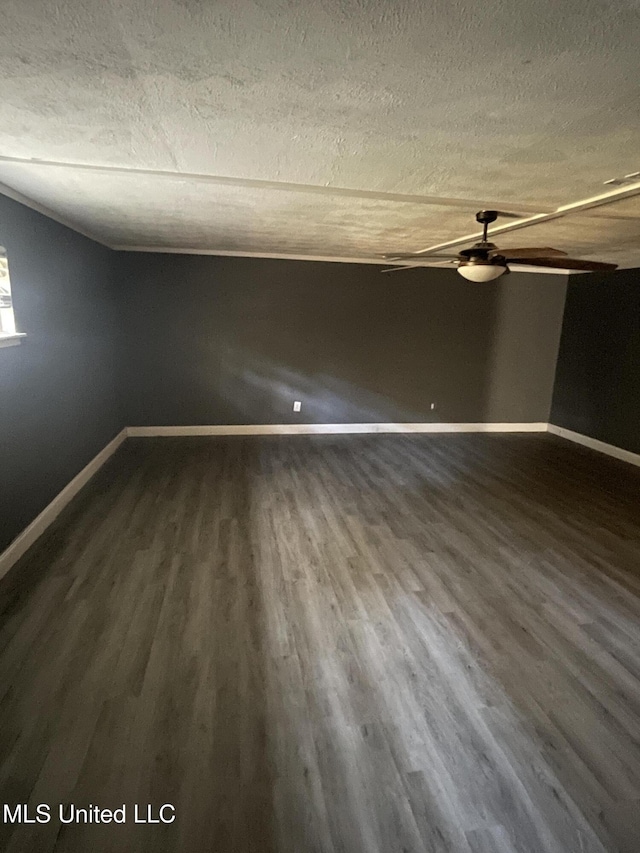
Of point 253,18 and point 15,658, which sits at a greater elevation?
point 253,18

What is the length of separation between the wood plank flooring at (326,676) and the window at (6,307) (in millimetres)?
1395

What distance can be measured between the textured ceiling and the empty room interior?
0.04 ft

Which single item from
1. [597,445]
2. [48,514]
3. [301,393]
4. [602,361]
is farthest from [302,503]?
[602,361]

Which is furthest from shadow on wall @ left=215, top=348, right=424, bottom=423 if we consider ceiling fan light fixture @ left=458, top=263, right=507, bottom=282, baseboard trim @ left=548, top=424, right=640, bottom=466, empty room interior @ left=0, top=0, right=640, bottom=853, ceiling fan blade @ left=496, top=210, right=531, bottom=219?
ceiling fan light fixture @ left=458, top=263, right=507, bottom=282

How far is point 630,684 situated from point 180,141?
3.08 m

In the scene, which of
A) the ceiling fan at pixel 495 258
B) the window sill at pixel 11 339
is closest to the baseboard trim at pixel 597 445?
the ceiling fan at pixel 495 258

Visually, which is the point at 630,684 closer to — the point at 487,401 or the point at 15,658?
the point at 15,658

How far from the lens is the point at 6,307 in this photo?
2854 millimetres

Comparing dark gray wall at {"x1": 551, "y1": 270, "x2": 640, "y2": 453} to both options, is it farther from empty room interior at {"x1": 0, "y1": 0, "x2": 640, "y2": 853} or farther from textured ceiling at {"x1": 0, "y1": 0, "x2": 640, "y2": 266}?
textured ceiling at {"x1": 0, "y1": 0, "x2": 640, "y2": 266}

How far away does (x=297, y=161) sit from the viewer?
6.97 feet

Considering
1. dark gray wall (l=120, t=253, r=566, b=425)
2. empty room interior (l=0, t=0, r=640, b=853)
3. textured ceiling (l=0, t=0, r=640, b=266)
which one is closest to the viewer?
textured ceiling (l=0, t=0, r=640, b=266)

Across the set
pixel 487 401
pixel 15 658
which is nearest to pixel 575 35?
pixel 15 658

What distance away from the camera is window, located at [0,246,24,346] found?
2.79 meters

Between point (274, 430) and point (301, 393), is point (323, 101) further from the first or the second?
point (274, 430)
